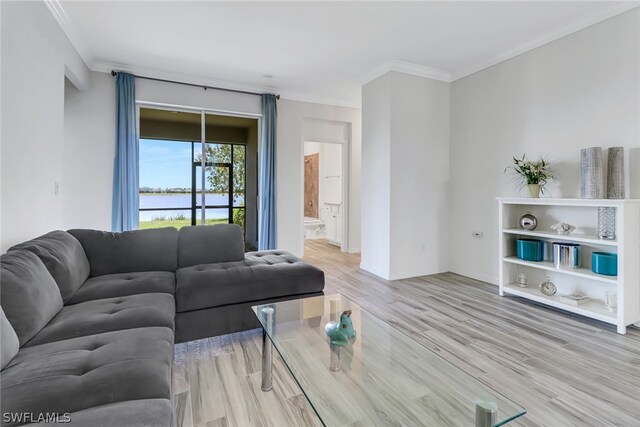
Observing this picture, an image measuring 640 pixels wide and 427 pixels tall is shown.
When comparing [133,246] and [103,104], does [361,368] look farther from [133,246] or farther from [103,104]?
[103,104]

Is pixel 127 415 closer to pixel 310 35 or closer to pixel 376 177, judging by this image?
pixel 310 35

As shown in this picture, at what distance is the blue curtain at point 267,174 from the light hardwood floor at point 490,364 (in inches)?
83.8

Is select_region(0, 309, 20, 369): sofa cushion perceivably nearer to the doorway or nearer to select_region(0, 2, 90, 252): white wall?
select_region(0, 2, 90, 252): white wall

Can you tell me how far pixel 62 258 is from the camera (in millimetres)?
1898

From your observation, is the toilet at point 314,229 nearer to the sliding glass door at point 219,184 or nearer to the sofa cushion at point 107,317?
the sliding glass door at point 219,184

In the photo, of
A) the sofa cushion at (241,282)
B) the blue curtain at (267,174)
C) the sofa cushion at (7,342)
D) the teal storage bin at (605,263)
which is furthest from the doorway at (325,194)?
the sofa cushion at (7,342)

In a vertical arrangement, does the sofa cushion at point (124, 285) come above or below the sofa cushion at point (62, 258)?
below

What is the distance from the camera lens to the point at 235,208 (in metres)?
5.08

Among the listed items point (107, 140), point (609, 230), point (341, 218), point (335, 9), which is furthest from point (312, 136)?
point (609, 230)

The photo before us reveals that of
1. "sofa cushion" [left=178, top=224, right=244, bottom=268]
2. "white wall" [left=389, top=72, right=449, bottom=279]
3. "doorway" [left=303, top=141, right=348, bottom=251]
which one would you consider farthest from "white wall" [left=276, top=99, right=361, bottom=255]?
"sofa cushion" [left=178, top=224, right=244, bottom=268]

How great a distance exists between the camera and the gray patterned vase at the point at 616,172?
8.52 ft

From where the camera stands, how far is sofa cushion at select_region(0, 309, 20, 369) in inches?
44.5

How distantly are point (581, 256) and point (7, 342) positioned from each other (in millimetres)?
4152

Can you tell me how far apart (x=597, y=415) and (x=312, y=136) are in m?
4.83
